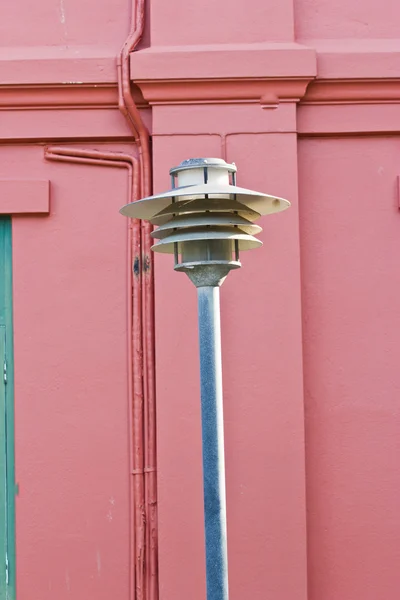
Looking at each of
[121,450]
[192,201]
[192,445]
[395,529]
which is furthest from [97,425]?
[192,201]

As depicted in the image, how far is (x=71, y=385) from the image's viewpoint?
15.7 ft

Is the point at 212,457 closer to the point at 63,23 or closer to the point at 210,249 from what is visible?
the point at 210,249

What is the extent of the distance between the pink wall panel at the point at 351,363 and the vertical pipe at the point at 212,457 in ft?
5.57

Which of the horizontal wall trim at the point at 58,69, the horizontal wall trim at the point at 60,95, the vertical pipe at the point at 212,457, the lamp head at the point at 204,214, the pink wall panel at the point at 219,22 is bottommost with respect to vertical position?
the vertical pipe at the point at 212,457

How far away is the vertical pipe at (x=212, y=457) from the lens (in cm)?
311

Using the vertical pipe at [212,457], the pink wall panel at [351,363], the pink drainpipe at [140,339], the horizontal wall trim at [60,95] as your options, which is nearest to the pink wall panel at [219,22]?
the pink drainpipe at [140,339]

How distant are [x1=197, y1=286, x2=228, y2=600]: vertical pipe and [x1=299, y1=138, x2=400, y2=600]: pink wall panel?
1697 mm

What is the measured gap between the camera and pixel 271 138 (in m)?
4.82

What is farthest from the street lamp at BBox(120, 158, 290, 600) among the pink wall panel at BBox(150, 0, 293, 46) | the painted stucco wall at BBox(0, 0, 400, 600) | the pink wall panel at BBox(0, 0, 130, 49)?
the pink wall panel at BBox(0, 0, 130, 49)

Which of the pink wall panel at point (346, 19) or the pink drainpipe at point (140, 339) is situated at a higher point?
the pink wall panel at point (346, 19)

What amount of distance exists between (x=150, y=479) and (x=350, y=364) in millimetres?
1184

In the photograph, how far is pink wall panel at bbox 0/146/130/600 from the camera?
472 cm

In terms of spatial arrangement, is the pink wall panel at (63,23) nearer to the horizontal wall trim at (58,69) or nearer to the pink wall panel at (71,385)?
the horizontal wall trim at (58,69)

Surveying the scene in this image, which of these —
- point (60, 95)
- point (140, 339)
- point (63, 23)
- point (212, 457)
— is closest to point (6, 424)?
point (140, 339)
